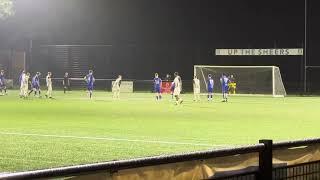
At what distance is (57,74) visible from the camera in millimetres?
67938

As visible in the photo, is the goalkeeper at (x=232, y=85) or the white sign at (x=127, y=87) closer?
the goalkeeper at (x=232, y=85)

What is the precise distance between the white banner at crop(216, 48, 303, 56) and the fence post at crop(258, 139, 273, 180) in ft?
173

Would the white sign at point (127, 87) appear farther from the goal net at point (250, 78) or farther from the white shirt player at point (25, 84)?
the white shirt player at point (25, 84)

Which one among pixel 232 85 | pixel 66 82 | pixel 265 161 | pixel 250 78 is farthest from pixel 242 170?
pixel 66 82

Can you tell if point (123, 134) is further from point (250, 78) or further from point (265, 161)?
point (250, 78)

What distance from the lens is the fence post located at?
529 centimetres

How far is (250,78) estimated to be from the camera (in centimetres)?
5619

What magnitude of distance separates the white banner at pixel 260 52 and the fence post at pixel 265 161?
5272 cm

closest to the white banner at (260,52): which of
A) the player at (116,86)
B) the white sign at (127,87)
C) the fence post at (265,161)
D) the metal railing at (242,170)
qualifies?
the white sign at (127,87)

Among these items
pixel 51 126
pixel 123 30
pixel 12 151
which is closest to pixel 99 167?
pixel 12 151

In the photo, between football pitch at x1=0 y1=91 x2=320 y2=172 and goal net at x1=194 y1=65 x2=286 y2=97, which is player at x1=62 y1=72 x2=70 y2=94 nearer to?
goal net at x1=194 y1=65 x2=286 y2=97

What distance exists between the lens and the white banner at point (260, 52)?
187ft

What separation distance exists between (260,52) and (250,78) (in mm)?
3647

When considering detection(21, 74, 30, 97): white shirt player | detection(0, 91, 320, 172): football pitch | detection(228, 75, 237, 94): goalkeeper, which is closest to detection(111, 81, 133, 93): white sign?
detection(228, 75, 237, 94): goalkeeper
